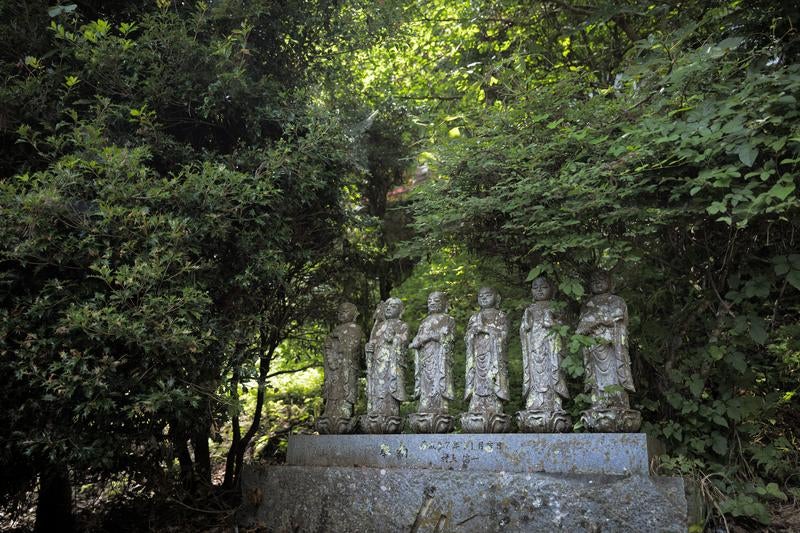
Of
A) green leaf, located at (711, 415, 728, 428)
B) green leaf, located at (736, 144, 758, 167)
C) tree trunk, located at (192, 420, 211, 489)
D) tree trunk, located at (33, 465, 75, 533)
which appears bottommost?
tree trunk, located at (33, 465, 75, 533)

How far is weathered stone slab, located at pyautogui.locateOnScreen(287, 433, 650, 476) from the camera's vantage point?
14.5ft

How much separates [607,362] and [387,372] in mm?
2035

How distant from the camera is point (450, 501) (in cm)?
479

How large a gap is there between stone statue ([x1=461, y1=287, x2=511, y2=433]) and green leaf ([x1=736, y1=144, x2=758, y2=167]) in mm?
2229

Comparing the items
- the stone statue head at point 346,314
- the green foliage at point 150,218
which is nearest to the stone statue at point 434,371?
the stone statue head at point 346,314

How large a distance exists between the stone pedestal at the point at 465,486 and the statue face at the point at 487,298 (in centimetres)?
121

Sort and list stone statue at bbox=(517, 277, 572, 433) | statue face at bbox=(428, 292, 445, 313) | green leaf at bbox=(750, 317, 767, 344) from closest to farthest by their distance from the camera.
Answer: green leaf at bbox=(750, 317, 767, 344)
stone statue at bbox=(517, 277, 572, 433)
statue face at bbox=(428, 292, 445, 313)

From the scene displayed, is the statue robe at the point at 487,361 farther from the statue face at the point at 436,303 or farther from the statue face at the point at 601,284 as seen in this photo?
the statue face at the point at 601,284

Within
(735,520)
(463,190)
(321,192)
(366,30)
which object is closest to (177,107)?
(321,192)

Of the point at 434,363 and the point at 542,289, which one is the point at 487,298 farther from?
the point at 434,363

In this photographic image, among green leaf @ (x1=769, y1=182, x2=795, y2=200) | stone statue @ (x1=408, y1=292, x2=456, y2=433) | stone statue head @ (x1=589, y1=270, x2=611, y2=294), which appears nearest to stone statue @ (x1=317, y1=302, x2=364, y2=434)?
stone statue @ (x1=408, y1=292, x2=456, y2=433)

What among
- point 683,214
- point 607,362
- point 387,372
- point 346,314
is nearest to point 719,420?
point 607,362

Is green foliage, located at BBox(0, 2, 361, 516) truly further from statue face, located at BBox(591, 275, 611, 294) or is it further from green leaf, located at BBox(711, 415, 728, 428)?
green leaf, located at BBox(711, 415, 728, 428)

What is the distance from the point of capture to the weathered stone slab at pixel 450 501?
415 centimetres
